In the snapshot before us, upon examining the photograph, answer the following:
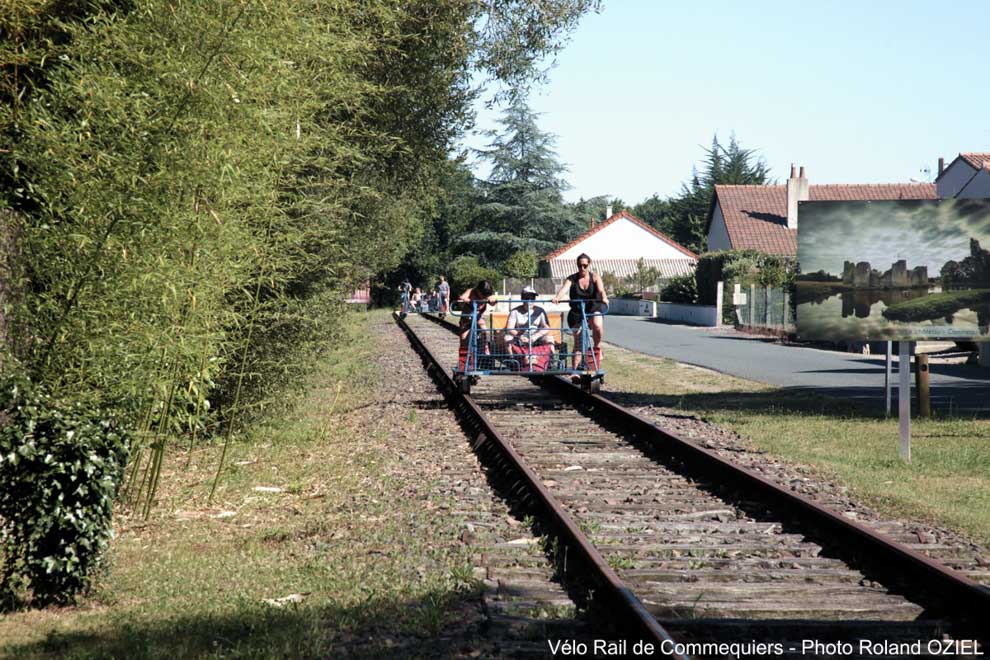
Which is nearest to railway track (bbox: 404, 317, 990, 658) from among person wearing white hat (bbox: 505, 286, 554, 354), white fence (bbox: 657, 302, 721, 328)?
person wearing white hat (bbox: 505, 286, 554, 354)

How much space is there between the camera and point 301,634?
5.72 metres

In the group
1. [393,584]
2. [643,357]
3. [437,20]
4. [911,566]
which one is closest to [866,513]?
[911,566]

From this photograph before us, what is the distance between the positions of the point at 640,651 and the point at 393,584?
1953mm

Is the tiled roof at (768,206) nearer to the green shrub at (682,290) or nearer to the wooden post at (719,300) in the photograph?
the green shrub at (682,290)

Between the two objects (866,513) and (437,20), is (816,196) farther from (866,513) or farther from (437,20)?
(866,513)

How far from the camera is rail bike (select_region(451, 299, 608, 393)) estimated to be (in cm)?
1650

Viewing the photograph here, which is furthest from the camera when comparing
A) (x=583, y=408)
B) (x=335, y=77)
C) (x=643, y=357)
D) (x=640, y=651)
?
(x=643, y=357)

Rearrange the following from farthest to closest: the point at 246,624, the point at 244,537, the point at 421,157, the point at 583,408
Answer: the point at 421,157 < the point at 583,408 < the point at 244,537 < the point at 246,624

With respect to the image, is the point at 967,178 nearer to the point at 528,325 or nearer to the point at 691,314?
the point at 691,314

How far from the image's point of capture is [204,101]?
774cm

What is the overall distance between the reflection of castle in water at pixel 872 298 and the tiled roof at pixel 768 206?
60.7 m

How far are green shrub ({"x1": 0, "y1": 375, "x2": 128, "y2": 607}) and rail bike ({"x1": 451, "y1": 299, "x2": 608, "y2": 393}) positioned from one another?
32.7 ft

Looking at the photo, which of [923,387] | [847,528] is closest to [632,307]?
[923,387]

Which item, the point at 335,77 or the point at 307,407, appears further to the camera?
the point at 307,407
